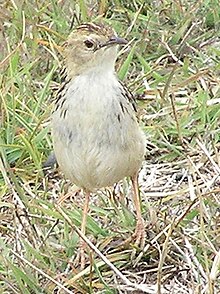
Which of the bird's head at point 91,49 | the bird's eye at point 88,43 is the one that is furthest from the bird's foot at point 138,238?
the bird's eye at point 88,43

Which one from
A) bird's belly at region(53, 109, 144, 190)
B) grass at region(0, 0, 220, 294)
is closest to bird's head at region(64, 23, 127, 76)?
bird's belly at region(53, 109, 144, 190)

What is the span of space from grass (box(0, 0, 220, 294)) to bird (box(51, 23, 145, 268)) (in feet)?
0.78

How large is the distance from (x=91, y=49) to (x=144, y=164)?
1.20 meters

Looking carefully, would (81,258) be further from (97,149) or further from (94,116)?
(94,116)

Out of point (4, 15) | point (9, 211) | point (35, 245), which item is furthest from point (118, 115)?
point (4, 15)

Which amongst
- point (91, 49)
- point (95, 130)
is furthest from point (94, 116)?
point (91, 49)

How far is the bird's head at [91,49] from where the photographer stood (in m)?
3.98

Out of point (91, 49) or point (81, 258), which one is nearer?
point (91, 49)

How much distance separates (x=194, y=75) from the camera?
5.41 m

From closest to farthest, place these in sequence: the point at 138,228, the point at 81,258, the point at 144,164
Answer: the point at 81,258 < the point at 138,228 < the point at 144,164

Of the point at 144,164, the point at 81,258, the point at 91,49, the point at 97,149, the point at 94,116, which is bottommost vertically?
the point at 144,164

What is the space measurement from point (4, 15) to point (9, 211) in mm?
1743

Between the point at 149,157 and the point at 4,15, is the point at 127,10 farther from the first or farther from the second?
the point at 149,157

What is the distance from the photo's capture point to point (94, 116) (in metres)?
3.96
